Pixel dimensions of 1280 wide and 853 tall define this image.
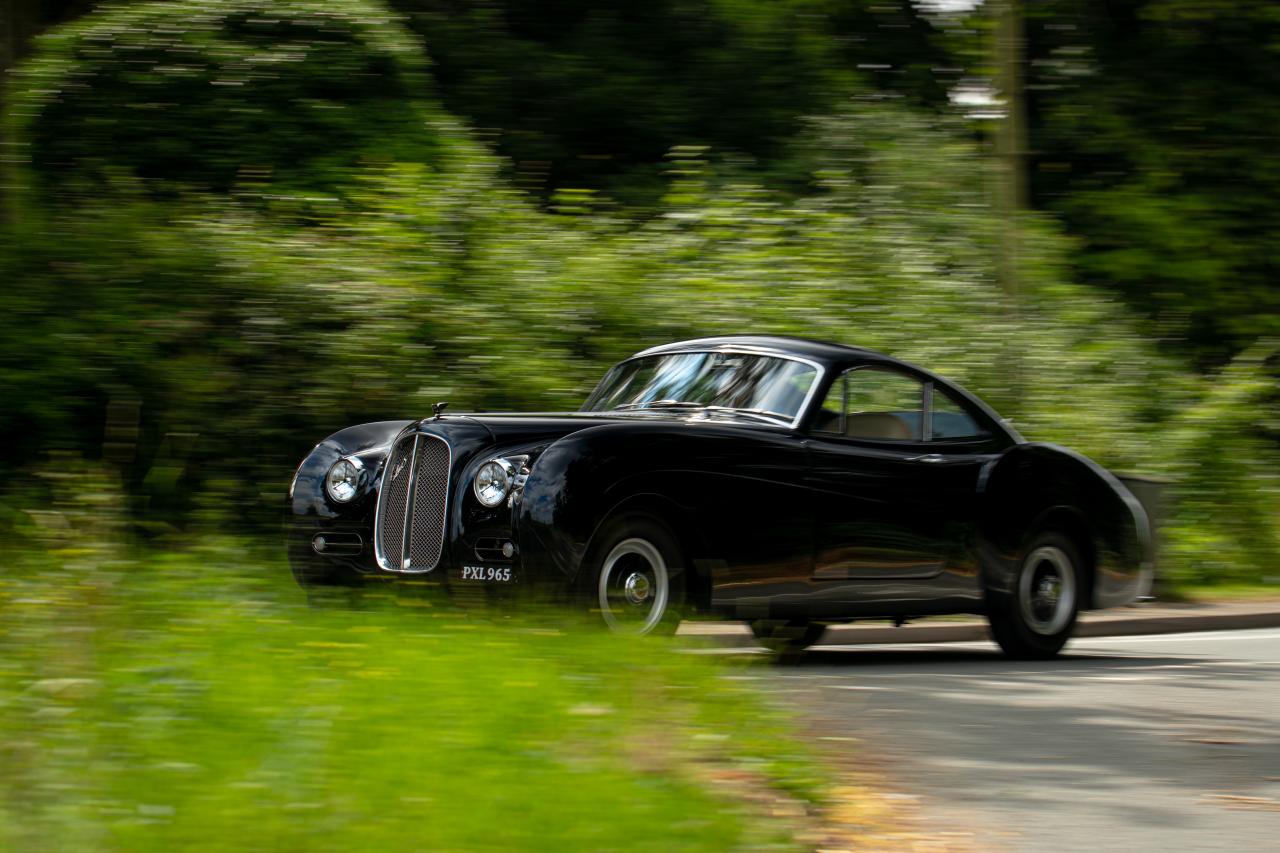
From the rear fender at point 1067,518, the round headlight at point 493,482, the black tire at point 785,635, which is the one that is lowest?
the black tire at point 785,635

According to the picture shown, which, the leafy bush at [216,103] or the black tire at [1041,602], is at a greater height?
the leafy bush at [216,103]

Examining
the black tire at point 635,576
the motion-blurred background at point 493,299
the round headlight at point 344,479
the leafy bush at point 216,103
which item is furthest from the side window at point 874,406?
the leafy bush at point 216,103

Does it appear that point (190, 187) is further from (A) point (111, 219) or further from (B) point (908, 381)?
(B) point (908, 381)

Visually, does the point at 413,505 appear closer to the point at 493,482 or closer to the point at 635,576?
the point at 493,482

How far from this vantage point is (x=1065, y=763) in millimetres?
6801

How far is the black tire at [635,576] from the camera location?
815 cm

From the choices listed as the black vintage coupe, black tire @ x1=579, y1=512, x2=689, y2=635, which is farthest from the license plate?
black tire @ x1=579, y1=512, x2=689, y2=635

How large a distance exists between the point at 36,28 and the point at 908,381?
35.5 feet

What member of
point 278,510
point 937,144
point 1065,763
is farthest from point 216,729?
point 937,144

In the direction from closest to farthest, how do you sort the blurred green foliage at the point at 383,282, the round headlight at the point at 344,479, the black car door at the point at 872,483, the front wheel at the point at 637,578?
the front wheel at the point at 637,578 < the round headlight at the point at 344,479 < the black car door at the point at 872,483 < the blurred green foliage at the point at 383,282

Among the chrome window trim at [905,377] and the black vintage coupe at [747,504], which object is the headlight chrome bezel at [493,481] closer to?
the black vintage coupe at [747,504]

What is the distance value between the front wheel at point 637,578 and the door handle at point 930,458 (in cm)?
195

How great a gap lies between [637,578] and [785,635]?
2.36 metres

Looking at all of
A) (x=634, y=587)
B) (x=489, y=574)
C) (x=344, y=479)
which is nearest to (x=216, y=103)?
(x=344, y=479)
